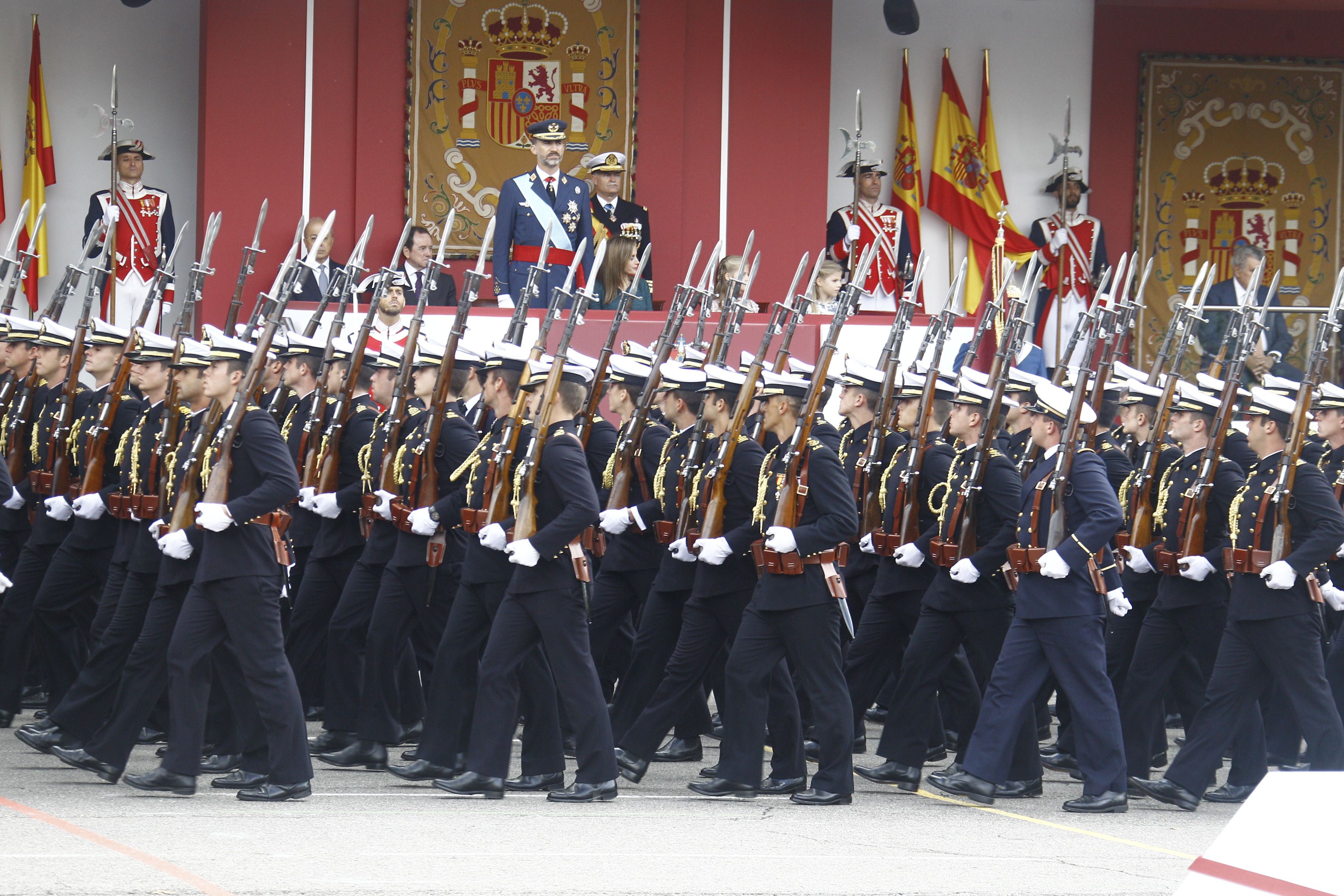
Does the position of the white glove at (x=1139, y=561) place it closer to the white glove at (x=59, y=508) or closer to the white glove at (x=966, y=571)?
the white glove at (x=966, y=571)

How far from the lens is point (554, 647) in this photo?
720 centimetres

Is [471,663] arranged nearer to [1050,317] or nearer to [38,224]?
[38,224]

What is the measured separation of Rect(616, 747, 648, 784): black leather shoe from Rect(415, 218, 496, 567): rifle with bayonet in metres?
1.10

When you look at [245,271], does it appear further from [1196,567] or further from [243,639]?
[1196,567]

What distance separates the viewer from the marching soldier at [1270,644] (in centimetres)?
748

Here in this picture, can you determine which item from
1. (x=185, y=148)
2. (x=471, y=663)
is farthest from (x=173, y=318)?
(x=471, y=663)

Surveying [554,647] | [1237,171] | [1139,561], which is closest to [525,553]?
[554,647]

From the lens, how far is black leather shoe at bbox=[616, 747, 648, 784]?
771cm

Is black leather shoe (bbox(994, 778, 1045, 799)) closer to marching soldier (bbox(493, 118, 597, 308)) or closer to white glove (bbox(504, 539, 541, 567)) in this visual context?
white glove (bbox(504, 539, 541, 567))

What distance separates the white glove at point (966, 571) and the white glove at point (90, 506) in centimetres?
353

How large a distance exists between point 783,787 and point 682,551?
3.33 ft

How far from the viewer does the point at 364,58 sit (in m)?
14.0

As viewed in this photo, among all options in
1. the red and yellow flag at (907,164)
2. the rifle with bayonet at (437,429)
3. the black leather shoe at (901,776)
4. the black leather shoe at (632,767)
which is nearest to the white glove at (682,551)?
the black leather shoe at (632,767)

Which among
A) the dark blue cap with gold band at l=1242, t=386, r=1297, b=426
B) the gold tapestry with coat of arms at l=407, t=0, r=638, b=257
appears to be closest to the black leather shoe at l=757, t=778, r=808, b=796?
the dark blue cap with gold band at l=1242, t=386, r=1297, b=426
